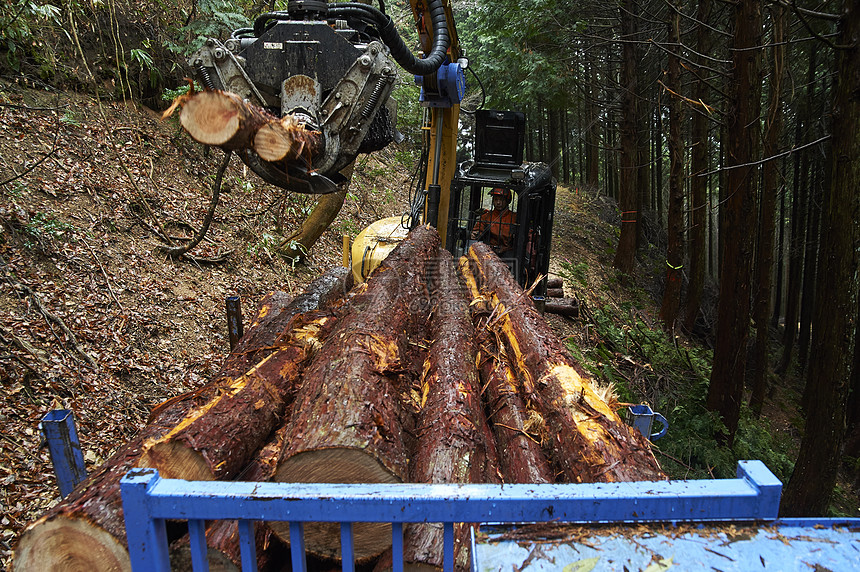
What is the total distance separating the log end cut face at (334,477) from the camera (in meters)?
2.04

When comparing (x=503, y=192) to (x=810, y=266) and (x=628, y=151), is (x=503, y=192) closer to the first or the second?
(x=628, y=151)

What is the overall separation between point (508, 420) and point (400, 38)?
11.0ft

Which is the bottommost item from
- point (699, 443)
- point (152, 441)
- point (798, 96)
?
point (699, 443)

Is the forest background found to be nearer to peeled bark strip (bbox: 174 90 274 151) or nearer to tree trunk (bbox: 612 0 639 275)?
tree trunk (bbox: 612 0 639 275)

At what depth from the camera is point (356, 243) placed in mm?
8227

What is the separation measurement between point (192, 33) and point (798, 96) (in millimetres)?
12889

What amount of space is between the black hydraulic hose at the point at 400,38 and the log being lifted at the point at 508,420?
2.59 m

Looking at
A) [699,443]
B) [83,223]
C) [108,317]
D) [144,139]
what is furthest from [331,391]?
[144,139]

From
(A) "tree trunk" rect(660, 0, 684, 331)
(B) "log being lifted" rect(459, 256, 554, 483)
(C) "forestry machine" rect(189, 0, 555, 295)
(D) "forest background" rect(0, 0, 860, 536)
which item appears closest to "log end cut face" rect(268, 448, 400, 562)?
(B) "log being lifted" rect(459, 256, 554, 483)

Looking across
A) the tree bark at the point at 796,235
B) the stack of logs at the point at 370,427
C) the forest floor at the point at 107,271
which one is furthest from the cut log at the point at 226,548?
the tree bark at the point at 796,235

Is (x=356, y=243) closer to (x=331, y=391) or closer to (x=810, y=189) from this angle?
(x=331, y=391)

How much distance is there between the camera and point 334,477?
6.99 ft

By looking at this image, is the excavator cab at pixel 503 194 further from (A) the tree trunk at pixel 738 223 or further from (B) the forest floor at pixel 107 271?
(A) the tree trunk at pixel 738 223

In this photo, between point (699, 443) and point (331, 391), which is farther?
point (699, 443)
